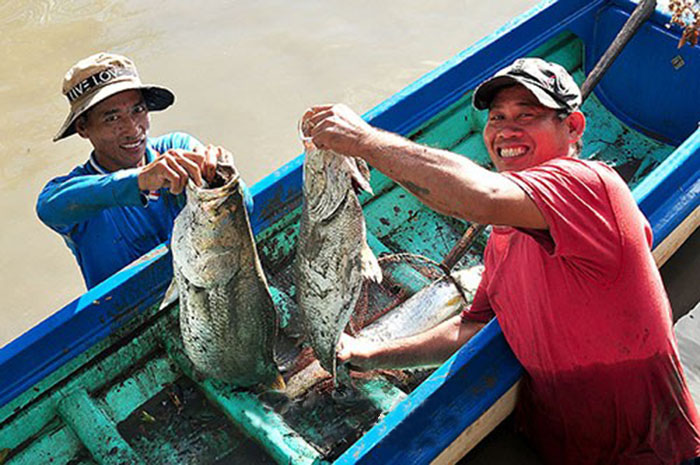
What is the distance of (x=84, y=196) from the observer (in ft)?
12.3

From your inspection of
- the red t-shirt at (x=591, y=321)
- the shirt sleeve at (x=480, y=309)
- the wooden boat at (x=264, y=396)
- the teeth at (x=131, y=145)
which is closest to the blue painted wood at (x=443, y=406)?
the wooden boat at (x=264, y=396)

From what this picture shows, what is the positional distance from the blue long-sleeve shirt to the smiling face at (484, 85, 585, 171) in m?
1.53

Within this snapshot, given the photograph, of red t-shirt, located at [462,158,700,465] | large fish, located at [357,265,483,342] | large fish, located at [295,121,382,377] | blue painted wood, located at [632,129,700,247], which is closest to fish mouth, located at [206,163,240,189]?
large fish, located at [295,121,382,377]

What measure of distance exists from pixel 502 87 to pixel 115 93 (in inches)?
84.2

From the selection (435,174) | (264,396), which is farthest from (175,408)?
(435,174)

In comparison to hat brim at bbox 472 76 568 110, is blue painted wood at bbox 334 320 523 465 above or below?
below

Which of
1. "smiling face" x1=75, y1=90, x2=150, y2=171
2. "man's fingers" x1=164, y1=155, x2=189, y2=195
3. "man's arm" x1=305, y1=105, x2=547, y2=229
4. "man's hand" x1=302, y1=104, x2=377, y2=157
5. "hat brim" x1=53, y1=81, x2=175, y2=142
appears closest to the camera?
"man's arm" x1=305, y1=105, x2=547, y2=229

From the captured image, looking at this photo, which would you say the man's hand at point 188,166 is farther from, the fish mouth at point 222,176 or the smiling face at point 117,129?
the smiling face at point 117,129

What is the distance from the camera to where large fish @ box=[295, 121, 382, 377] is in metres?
3.24

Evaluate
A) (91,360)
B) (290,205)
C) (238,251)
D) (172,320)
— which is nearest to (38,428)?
(91,360)

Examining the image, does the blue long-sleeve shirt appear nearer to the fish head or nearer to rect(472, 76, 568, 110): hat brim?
the fish head

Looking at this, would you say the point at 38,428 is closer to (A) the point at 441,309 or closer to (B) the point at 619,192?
(A) the point at 441,309

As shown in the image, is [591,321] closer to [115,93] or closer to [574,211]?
[574,211]

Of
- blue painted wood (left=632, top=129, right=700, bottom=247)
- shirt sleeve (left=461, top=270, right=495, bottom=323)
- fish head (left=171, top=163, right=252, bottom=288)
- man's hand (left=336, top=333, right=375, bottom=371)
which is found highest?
fish head (left=171, top=163, right=252, bottom=288)
